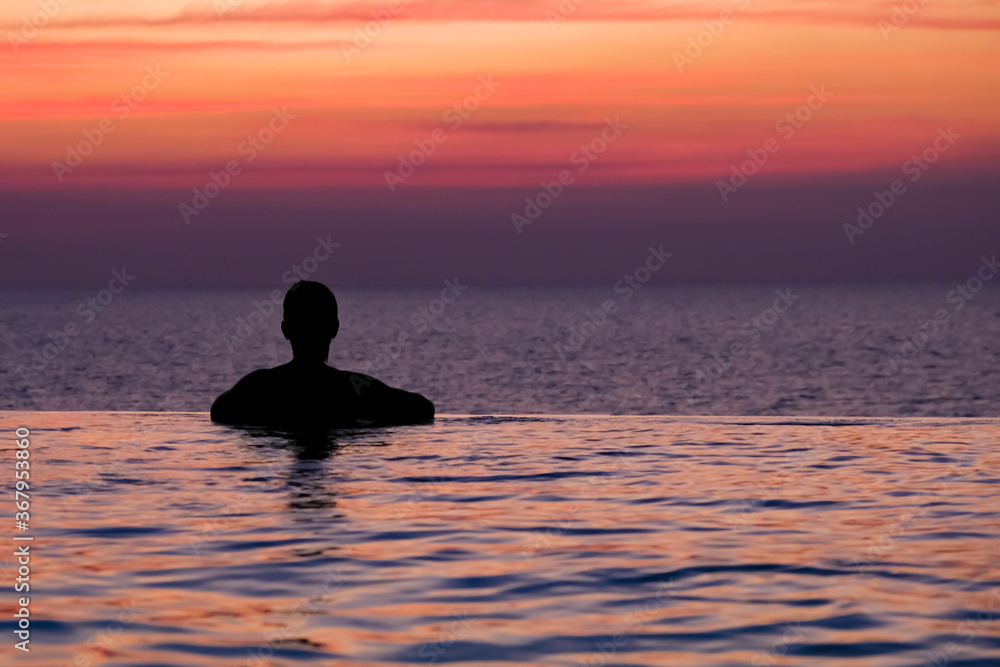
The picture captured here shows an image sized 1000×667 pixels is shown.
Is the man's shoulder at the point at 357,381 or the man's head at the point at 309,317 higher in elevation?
the man's head at the point at 309,317

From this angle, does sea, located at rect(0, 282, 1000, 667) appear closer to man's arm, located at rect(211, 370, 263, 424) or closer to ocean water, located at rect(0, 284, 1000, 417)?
man's arm, located at rect(211, 370, 263, 424)

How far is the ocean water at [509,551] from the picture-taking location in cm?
609

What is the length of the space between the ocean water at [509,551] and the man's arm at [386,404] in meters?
1.01

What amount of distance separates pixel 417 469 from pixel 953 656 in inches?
246

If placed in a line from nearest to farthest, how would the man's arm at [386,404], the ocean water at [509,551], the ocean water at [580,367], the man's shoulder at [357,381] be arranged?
1. the ocean water at [509,551]
2. the man's shoulder at [357,381]
3. the man's arm at [386,404]
4. the ocean water at [580,367]

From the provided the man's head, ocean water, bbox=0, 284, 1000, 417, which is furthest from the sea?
ocean water, bbox=0, 284, 1000, 417

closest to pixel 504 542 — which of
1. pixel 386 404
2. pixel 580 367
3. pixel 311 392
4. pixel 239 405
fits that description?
pixel 311 392

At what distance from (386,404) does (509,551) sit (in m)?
6.85

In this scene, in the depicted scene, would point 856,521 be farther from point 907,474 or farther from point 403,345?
point 403,345

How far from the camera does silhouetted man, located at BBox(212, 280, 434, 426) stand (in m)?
13.7

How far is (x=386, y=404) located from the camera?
14.8m

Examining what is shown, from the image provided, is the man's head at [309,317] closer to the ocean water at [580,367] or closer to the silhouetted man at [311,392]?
the silhouetted man at [311,392]

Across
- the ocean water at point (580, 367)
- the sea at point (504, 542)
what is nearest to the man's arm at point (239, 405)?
the sea at point (504, 542)

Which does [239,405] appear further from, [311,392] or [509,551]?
[509,551]
